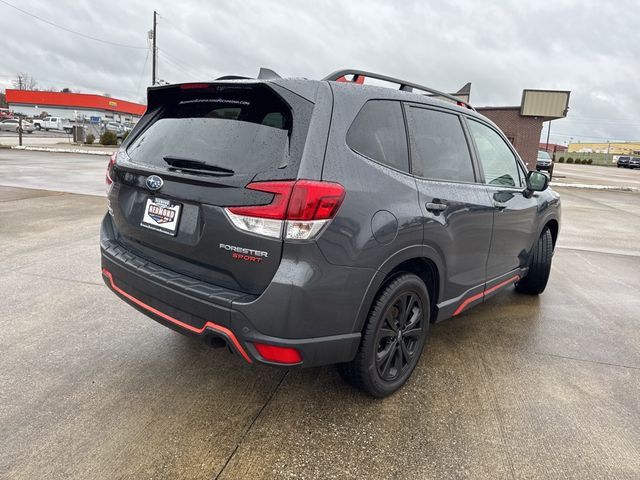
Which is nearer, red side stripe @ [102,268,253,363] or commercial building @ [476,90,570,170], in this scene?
red side stripe @ [102,268,253,363]

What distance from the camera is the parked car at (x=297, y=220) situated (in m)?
2.09

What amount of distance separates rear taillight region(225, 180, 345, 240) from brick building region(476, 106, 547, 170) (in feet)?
82.9

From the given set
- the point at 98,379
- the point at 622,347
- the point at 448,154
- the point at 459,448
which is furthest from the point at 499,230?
the point at 98,379

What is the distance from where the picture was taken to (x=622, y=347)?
3.66 metres

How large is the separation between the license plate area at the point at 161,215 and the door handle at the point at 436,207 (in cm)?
138

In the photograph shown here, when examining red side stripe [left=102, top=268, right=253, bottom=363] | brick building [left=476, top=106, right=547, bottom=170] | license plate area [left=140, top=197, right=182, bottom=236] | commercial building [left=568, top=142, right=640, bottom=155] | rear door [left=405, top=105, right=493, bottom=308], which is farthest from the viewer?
commercial building [left=568, top=142, right=640, bottom=155]

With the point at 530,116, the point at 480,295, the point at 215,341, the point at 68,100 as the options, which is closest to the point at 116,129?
the point at 68,100

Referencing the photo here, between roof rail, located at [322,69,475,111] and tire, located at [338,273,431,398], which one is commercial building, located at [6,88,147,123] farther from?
tire, located at [338,273,431,398]

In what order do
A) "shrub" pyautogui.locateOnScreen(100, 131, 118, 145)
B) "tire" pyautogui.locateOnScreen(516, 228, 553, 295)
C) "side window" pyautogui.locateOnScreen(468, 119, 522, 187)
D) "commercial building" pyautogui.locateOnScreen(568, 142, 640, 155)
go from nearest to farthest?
"side window" pyautogui.locateOnScreen(468, 119, 522, 187) < "tire" pyautogui.locateOnScreen(516, 228, 553, 295) < "shrub" pyautogui.locateOnScreen(100, 131, 118, 145) < "commercial building" pyautogui.locateOnScreen(568, 142, 640, 155)

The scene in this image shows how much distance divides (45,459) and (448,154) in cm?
280

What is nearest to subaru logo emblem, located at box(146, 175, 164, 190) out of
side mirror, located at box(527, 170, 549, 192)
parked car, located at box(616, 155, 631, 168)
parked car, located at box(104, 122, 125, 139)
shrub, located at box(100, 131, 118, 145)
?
side mirror, located at box(527, 170, 549, 192)

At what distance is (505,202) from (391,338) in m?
1.62

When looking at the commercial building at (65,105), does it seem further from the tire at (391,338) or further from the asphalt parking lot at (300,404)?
the tire at (391,338)

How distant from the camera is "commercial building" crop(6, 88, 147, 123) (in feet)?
252
